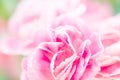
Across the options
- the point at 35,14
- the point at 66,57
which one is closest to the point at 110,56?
the point at 66,57

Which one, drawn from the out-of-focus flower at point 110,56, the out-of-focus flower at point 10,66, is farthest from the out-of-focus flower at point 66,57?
the out-of-focus flower at point 10,66

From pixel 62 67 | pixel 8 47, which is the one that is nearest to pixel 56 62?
pixel 62 67

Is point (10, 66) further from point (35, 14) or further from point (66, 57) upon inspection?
point (66, 57)

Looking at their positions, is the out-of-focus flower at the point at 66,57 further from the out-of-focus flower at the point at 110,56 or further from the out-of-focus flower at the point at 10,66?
the out-of-focus flower at the point at 10,66

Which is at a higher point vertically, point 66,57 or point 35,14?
point 35,14

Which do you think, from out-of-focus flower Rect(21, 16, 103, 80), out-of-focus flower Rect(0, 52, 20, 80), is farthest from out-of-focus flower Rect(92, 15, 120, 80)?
out-of-focus flower Rect(0, 52, 20, 80)

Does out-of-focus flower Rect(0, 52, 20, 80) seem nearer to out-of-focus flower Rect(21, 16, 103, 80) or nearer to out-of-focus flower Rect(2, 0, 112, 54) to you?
out-of-focus flower Rect(2, 0, 112, 54)

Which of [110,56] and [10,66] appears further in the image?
[10,66]
